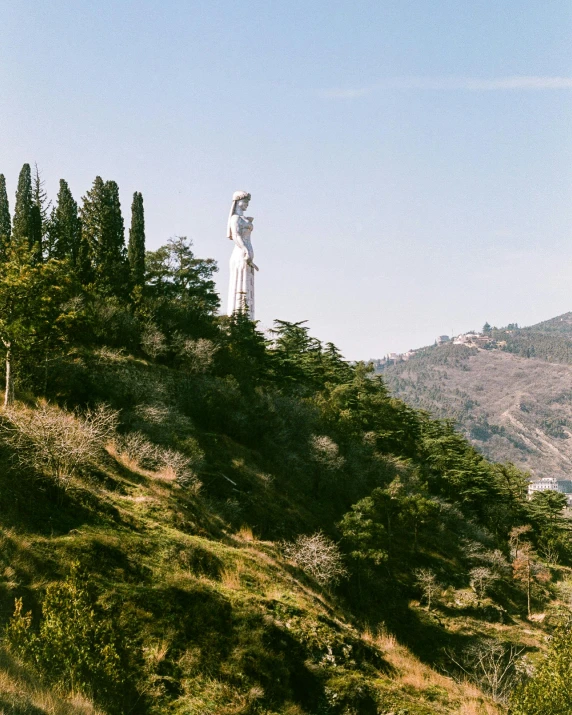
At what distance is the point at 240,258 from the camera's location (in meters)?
52.5

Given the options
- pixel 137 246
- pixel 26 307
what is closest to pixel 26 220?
pixel 137 246

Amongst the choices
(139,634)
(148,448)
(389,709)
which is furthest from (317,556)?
(139,634)

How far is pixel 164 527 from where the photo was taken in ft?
61.1

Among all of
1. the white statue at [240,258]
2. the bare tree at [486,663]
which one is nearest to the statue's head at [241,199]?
the white statue at [240,258]

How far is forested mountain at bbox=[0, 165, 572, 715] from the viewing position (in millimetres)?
13109

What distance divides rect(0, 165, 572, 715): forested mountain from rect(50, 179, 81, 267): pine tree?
7.4 inches

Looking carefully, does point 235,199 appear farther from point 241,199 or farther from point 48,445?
point 48,445

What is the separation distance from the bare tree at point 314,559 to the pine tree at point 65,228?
2314 centimetres

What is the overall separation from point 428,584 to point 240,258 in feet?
97.7

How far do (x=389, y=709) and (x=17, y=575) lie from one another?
26.1 ft

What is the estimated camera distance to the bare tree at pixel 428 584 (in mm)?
30166

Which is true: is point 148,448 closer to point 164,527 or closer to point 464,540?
point 164,527

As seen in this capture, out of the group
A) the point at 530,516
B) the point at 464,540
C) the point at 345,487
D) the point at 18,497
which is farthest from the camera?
the point at 530,516

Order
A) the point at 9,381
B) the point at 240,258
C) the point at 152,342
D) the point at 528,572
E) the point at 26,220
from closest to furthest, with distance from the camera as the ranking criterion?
the point at 9,381 < the point at 528,572 < the point at 152,342 < the point at 26,220 < the point at 240,258
